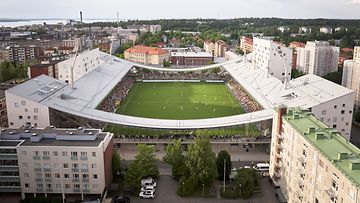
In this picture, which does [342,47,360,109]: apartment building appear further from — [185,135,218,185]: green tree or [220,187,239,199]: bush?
[185,135,218,185]: green tree

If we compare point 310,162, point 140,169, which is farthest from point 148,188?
point 310,162

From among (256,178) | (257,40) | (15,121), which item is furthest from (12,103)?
(257,40)

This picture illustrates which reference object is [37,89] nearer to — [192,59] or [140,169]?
[140,169]

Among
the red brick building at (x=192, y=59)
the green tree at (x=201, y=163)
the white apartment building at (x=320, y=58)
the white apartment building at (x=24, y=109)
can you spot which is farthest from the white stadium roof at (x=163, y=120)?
the red brick building at (x=192, y=59)

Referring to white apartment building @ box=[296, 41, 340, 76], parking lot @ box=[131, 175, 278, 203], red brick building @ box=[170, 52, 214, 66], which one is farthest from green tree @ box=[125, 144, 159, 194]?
red brick building @ box=[170, 52, 214, 66]

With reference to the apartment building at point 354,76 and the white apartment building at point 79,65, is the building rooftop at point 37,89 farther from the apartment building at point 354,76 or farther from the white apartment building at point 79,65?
the apartment building at point 354,76
